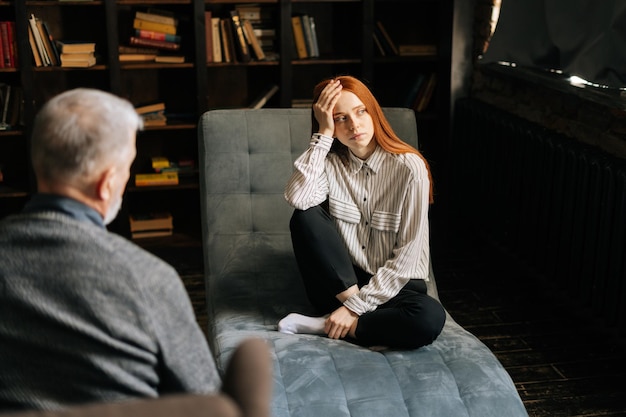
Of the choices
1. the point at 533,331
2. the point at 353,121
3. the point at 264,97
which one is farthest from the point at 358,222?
the point at 264,97

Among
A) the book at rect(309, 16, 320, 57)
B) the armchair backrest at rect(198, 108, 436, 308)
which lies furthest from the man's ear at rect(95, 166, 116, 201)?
the book at rect(309, 16, 320, 57)

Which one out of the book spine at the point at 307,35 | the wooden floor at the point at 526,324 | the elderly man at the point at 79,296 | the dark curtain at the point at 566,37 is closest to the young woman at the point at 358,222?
the wooden floor at the point at 526,324

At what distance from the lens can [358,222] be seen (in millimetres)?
2766

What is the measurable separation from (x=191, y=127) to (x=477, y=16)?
1592mm

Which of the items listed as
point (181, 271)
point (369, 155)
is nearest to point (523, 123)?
point (369, 155)

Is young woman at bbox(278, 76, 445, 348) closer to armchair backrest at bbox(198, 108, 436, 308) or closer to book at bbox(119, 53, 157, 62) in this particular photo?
armchair backrest at bbox(198, 108, 436, 308)

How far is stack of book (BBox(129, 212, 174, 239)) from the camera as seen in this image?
4.69 m

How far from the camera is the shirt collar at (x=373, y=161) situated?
274 centimetres

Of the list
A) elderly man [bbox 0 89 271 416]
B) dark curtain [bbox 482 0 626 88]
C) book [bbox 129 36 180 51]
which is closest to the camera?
elderly man [bbox 0 89 271 416]

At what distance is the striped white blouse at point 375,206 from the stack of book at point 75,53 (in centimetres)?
201

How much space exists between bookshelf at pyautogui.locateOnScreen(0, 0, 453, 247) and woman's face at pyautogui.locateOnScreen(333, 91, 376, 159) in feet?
5.76

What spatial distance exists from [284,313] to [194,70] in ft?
6.90

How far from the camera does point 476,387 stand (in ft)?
7.64

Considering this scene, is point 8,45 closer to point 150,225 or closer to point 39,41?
point 39,41
